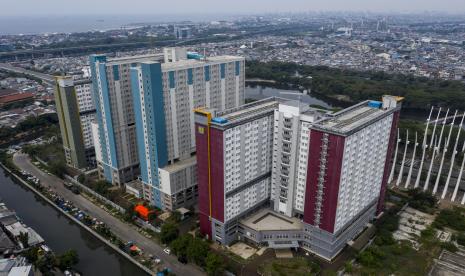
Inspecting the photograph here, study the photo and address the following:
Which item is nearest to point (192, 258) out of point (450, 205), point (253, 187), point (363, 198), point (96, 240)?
point (253, 187)

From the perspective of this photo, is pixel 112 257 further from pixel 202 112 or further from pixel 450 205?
pixel 450 205

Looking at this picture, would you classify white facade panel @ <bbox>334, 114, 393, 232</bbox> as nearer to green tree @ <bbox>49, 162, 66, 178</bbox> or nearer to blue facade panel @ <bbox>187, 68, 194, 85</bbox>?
blue facade panel @ <bbox>187, 68, 194, 85</bbox>

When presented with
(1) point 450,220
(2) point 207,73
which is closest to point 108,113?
(2) point 207,73

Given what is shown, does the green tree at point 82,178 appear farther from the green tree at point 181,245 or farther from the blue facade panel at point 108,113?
the green tree at point 181,245

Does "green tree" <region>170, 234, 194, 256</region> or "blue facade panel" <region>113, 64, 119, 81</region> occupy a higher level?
"blue facade panel" <region>113, 64, 119, 81</region>

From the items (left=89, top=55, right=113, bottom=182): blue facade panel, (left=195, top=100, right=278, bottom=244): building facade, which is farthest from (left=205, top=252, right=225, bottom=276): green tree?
(left=89, top=55, right=113, bottom=182): blue facade panel
